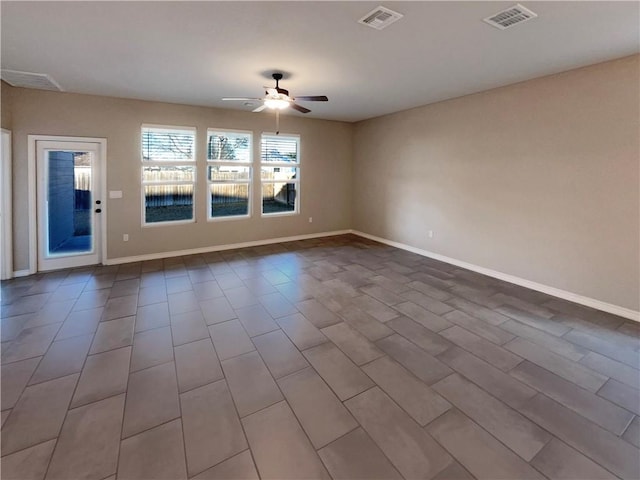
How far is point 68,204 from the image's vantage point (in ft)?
17.2

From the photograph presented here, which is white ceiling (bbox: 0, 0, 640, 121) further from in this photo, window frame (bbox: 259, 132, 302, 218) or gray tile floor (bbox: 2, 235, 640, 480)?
gray tile floor (bbox: 2, 235, 640, 480)

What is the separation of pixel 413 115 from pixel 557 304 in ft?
13.3

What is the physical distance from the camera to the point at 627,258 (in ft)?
11.8

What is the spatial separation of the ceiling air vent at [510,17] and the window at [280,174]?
485cm

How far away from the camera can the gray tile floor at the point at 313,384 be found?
1760mm

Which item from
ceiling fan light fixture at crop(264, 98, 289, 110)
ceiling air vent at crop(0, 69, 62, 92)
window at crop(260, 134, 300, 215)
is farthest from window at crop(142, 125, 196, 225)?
ceiling fan light fixture at crop(264, 98, 289, 110)

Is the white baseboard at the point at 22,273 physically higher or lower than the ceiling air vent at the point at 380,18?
lower

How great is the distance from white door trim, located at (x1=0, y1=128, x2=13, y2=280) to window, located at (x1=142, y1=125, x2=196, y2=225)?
173 cm

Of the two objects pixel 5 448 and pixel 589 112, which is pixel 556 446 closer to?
pixel 5 448

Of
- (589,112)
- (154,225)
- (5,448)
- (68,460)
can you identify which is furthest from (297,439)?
(154,225)

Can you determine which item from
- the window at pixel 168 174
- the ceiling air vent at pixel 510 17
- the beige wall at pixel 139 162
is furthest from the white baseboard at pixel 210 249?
the ceiling air vent at pixel 510 17

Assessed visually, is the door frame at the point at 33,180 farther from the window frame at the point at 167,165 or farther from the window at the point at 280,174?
the window at the point at 280,174

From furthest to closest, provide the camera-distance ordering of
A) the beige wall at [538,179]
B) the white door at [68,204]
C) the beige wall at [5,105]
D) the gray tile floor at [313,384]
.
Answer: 1. the white door at [68,204]
2. the beige wall at [5,105]
3. the beige wall at [538,179]
4. the gray tile floor at [313,384]

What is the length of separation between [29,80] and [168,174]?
2.19 m
